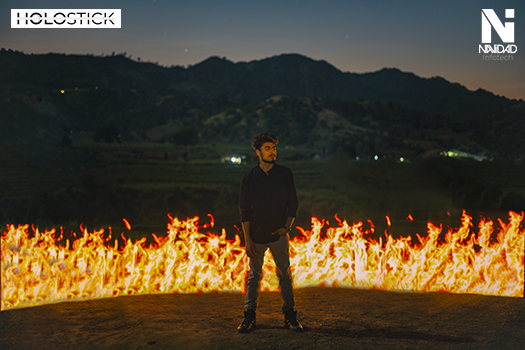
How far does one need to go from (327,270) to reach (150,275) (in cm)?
393

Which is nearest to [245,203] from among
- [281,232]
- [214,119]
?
[281,232]

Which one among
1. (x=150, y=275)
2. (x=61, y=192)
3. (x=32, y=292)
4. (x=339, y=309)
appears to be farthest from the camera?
(x=61, y=192)

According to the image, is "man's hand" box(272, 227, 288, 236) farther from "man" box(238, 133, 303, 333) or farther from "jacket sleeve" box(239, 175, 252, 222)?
"jacket sleeve" box(239, 175, 252, 222)

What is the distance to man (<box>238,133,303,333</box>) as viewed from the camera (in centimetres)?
654

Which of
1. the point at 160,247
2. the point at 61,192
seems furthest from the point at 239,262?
the point at 61,192

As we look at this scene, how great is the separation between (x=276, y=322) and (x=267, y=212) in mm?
1889

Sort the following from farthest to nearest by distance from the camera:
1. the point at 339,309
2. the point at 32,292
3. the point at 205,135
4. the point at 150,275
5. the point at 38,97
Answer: the point at 205,135, the point at 38,97, the point at 150,275, the point at 32,292, the point at 339,309

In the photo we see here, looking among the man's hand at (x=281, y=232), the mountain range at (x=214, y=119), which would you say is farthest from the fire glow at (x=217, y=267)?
the mountain range at (x=214, y=119)

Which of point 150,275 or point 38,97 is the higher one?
point 38,97

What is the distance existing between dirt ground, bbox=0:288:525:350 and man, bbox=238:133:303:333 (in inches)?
21.8

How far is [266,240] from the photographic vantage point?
6.55 m

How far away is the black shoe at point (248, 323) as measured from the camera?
6688 millimetres

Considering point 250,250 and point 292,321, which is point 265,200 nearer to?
point 250,250

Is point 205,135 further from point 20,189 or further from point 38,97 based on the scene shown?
point 20,189
